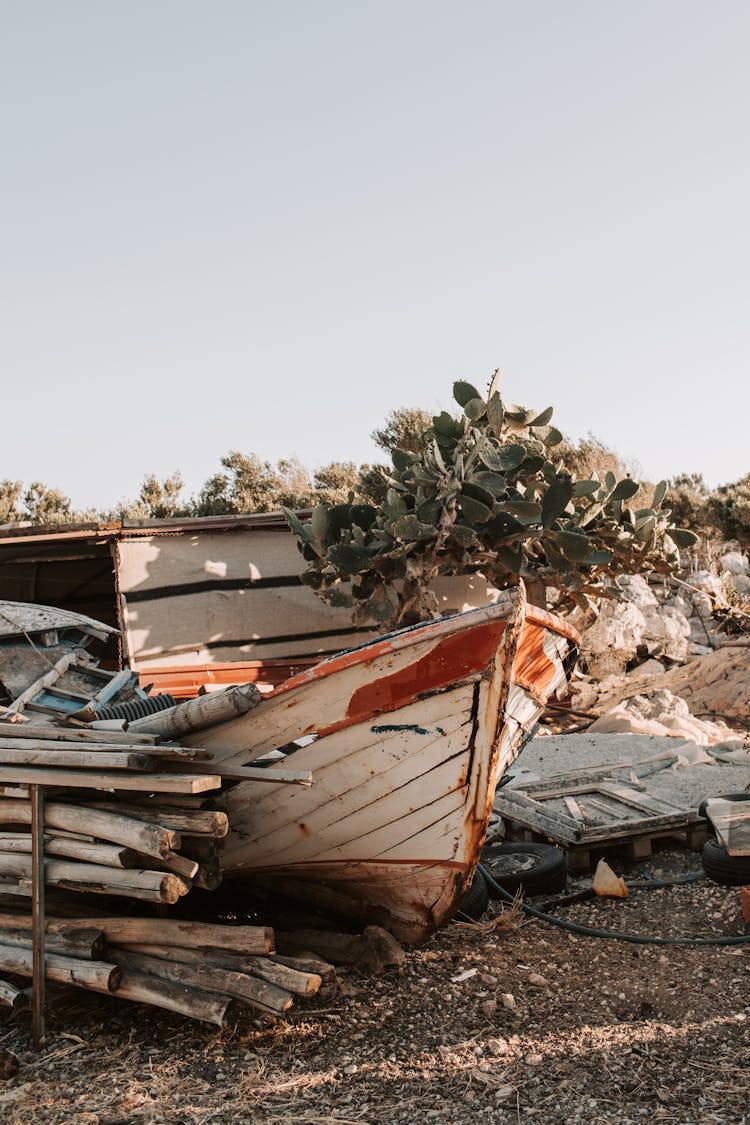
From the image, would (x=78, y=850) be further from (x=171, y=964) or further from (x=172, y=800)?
(x=171, y=964)

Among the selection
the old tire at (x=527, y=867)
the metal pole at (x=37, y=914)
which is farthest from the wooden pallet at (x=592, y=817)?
the metal pole at (x=37, y=914)

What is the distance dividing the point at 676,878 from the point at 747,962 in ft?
5.18

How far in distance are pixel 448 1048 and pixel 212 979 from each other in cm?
115

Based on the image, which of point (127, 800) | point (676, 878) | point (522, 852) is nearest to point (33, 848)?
point (127, 800)

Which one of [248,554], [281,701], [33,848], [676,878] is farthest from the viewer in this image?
[248,554]

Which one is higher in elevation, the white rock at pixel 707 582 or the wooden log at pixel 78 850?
the white rock at pixel 707 582

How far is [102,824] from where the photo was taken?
445 centimetres

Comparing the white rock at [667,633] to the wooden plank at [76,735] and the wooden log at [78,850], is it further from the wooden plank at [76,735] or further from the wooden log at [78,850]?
the wooden log at [78,850]

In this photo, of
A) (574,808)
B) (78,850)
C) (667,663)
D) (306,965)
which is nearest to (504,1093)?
(306,965)

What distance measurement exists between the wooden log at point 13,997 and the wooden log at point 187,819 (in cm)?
107

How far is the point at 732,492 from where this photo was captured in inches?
796

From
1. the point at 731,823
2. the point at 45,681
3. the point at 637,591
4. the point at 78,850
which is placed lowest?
the point at 731,823

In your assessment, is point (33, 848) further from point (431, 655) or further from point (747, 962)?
point (747, 962)

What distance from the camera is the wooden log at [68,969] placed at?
14.4ft
